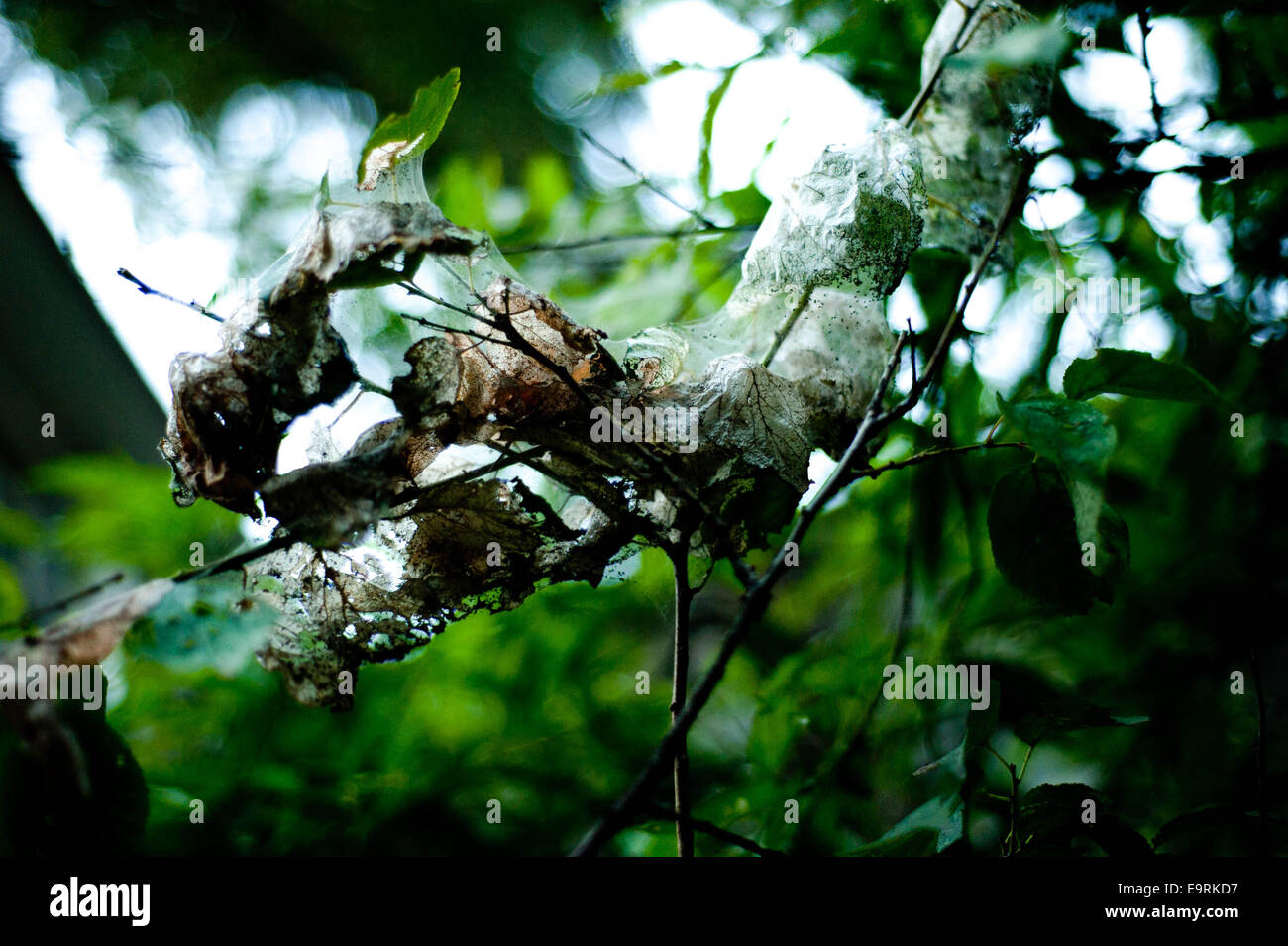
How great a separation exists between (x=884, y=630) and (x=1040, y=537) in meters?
0.43

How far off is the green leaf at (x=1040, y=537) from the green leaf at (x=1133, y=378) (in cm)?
5

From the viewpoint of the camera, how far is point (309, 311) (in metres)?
0.37

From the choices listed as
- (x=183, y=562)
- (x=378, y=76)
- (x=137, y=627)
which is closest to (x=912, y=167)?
(x=137, y=627)

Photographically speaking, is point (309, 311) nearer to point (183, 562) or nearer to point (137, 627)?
point (137, 627)

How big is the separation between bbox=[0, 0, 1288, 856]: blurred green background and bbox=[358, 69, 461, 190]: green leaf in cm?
30

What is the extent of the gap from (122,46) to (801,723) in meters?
1.77

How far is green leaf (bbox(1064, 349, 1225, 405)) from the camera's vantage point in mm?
451

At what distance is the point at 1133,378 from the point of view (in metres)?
0.46

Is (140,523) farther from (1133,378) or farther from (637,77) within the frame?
(1133,378)

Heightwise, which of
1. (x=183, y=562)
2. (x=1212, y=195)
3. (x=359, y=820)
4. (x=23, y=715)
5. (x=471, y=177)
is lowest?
(x=359, y=820)

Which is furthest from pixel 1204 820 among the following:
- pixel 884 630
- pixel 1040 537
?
pixel 884 630
